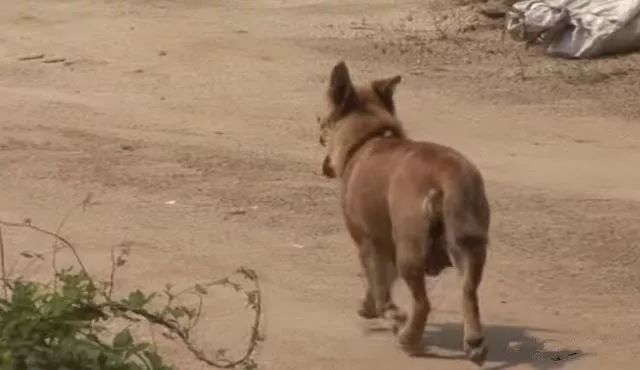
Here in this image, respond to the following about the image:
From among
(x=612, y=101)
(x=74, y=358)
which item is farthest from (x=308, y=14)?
(x=74, y=358)

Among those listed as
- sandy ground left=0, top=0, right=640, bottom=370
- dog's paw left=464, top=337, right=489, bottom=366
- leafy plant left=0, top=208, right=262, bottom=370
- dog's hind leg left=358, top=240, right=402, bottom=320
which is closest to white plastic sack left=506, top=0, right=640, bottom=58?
sandy ground left=0, top=0, right=640, bottom=370

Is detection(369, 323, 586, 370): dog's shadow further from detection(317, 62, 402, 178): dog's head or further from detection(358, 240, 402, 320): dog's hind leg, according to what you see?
detection(317, 62, 402, 178): dog's head

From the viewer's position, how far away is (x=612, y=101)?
36.0 feet

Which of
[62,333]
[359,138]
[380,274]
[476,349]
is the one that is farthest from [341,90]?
[62,333]

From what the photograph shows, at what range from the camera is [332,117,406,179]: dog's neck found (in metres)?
6.64

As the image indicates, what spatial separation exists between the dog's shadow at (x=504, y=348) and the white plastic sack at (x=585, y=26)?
19.3 feet

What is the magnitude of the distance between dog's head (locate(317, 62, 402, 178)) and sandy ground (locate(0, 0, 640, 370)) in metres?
0.74

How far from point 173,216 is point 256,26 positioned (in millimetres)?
5599

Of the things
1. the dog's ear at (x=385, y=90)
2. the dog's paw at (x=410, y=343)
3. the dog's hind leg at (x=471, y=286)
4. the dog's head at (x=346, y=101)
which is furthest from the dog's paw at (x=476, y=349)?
the dog's ear at (x=385, y=90)

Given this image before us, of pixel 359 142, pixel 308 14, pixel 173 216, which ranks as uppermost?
pixel 359 142

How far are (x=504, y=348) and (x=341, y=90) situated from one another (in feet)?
4.21

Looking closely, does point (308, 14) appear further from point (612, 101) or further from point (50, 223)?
point (50, 223)

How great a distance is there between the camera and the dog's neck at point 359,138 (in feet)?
21.8

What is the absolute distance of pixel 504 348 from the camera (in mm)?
6363
